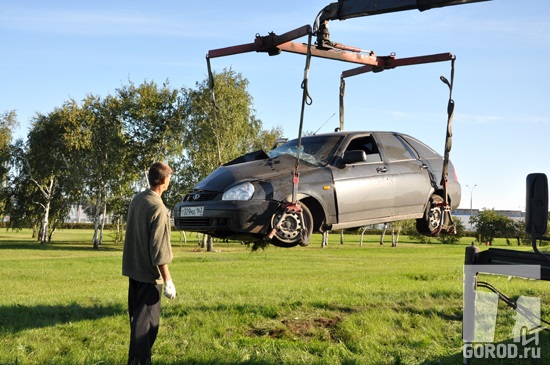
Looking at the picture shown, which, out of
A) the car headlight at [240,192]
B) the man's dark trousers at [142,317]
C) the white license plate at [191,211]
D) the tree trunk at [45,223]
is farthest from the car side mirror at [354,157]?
the tree trunk at [45,223]

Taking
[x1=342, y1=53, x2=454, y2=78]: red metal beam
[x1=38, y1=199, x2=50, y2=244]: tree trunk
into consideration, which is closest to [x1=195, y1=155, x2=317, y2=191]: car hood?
[x1=342, y1=53, x2=454, y2=78]: red metal beam

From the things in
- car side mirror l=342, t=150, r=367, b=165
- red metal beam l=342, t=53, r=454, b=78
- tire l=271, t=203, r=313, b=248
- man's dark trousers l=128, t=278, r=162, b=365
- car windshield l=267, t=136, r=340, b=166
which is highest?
red metal beam l=342, t=53, r=454, b=78

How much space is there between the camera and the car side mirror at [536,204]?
5070 millimetres

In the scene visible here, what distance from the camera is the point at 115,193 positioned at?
2490 inches

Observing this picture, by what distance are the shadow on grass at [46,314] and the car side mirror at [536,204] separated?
9.35m

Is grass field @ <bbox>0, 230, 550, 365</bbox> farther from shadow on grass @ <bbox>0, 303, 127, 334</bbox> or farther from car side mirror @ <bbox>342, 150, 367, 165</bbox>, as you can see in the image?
car side mirror @ <bbox>342, 150, 367, 165</bbox>

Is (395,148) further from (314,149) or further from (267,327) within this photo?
(267,327)

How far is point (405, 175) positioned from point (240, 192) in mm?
2885

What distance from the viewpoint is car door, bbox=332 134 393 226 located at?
847cm

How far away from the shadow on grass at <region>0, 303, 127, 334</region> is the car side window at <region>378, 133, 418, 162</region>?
6538 millimetres

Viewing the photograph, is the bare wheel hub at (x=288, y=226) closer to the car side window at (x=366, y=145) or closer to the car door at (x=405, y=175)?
the car door at (x=405, y=175)

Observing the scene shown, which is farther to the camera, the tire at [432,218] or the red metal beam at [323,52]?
the tire at [432,218]

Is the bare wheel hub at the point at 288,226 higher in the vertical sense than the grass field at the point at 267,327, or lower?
higher

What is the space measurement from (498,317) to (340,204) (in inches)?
219
